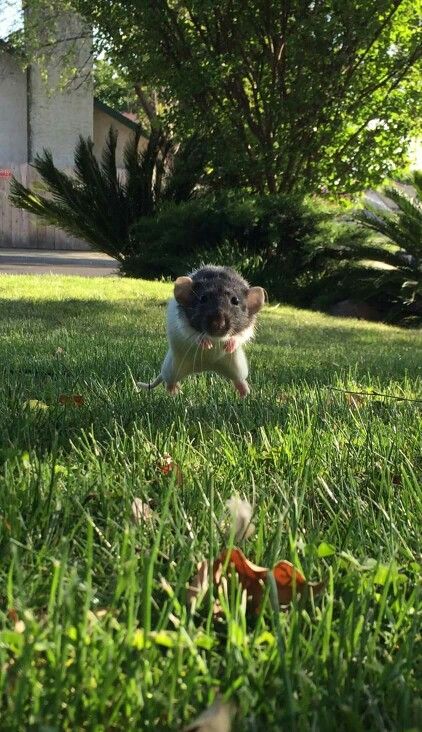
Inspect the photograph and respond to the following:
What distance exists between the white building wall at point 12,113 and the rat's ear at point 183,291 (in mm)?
31945

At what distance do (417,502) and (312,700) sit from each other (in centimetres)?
93

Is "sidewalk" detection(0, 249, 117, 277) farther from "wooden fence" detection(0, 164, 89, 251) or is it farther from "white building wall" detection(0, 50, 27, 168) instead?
"white building wall" detection(0, 50, 27, 168)

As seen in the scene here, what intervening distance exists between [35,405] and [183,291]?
102 centimetres

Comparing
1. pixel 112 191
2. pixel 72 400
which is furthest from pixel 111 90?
pixel 72 400

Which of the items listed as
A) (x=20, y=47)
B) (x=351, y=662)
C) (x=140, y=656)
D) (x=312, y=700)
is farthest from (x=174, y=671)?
(x=20, y=47)

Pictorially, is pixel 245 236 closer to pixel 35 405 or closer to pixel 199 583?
Result: pixel 35 405

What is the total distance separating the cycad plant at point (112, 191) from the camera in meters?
15.7

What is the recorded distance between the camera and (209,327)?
3.66m

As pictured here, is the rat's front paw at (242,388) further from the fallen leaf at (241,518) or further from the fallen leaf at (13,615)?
the fallen leaf at (13,615)

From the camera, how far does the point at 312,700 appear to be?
1.11 meters

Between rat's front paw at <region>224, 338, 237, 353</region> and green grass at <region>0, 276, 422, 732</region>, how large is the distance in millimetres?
247

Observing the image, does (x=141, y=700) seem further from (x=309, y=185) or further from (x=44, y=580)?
(x=309, y=185)

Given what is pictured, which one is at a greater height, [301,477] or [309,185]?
[309,185]

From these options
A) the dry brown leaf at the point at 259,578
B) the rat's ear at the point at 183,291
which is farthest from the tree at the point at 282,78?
the dry brown leaf at the point at 259,578
